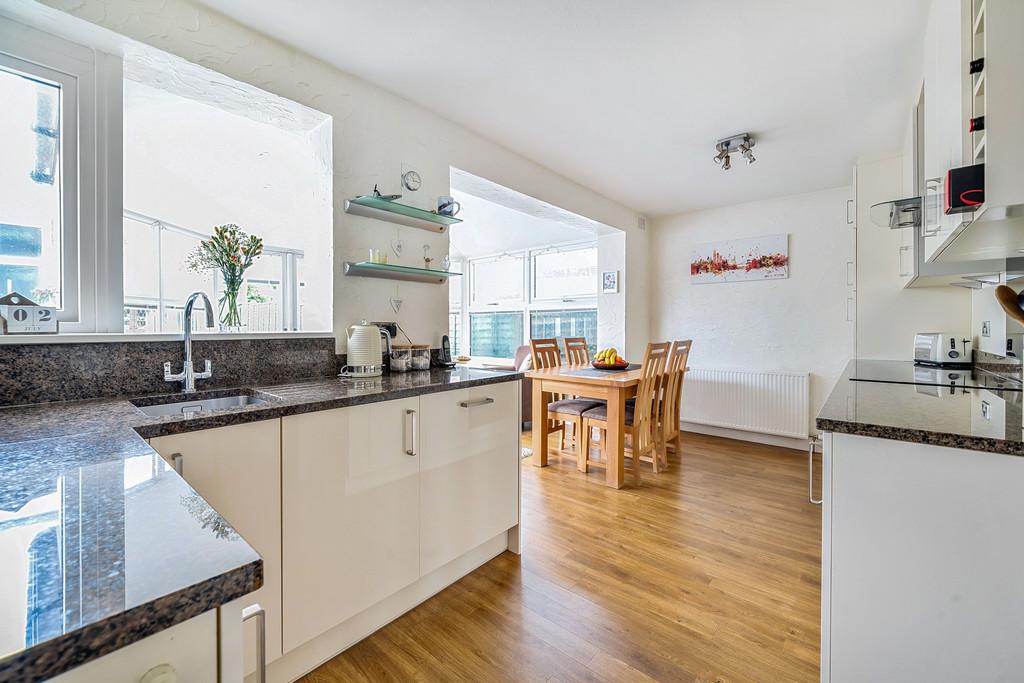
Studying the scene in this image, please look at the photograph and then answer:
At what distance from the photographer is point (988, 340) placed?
2250mm

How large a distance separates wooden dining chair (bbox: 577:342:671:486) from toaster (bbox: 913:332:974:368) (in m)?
1.50

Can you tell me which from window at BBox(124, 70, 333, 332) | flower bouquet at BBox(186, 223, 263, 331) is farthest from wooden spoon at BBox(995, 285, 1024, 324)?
window at BBox(124, 70, 333, 332)

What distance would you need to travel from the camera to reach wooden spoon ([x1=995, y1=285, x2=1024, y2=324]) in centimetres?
129

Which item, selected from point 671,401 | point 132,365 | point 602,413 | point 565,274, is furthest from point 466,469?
point 565,274

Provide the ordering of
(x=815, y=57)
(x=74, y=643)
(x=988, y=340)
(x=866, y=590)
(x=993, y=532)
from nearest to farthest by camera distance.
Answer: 1. (x=74, y=643)
2. (x=993, y=532)
3. (x=866, y=590)
4. (x=815, y=57)
5. (x=988, y=340)

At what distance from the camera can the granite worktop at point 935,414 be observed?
974 millimetres

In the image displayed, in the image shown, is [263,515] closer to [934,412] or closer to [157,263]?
[934,412]

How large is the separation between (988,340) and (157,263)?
483cm

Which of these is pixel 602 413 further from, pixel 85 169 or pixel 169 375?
pixel 85 169

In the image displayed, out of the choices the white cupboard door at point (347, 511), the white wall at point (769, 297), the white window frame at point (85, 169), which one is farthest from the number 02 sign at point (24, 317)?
the white wall at point (769, 297)

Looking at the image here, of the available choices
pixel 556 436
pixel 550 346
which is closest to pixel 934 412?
pixel 550 346

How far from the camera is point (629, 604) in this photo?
1.77 meters

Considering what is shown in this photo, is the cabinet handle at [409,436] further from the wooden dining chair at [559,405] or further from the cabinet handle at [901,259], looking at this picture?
the cabinet handle at [901,259]

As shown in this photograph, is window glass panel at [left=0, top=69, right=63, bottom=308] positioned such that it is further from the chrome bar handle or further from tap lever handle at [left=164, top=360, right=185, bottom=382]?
→ the chrome bar handle
